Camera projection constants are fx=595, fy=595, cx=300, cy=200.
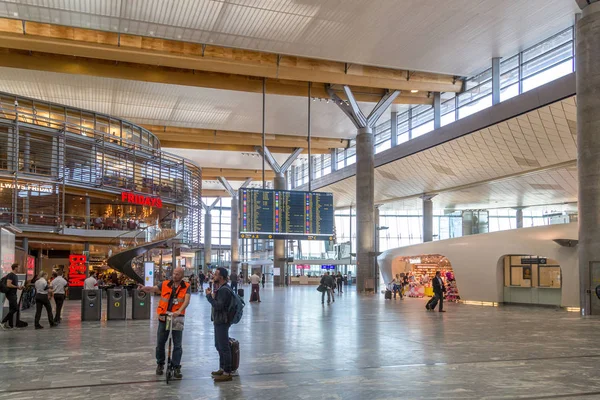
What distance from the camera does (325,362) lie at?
8445 millimetres

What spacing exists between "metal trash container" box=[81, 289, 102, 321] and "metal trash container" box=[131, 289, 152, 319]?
3.24 ft

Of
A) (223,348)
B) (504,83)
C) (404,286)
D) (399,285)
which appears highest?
(504,83)

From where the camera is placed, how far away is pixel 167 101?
35.3 meters

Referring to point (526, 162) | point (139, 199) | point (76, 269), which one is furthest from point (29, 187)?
point (526, 162)

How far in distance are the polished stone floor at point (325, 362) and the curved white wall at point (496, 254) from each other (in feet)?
19.0

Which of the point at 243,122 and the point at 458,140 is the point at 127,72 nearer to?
the point at 243,122

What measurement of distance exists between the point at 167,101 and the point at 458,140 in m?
16.9

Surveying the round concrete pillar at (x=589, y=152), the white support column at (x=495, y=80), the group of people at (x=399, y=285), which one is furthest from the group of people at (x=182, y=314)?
the white support column at (x=495, y=80)

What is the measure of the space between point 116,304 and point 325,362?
9.17 meters

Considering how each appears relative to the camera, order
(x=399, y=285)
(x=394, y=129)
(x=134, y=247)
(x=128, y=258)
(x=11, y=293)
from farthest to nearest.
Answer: (x=394, y=129), (x=399, y=285), (x=128, y=258), (x=134, y=247), (x=11, y=293)

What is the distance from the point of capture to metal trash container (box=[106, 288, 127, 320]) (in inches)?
626

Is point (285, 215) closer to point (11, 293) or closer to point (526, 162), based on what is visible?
point (526, 162)

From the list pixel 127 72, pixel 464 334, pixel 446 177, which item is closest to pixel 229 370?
pixel 464 334

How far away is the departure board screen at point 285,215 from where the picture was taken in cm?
2786
